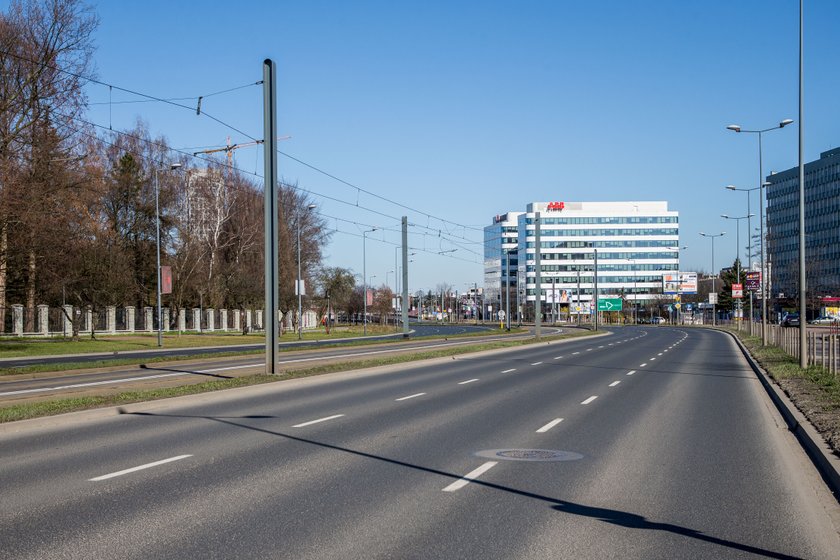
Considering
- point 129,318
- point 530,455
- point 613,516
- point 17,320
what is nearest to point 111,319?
point 129,318

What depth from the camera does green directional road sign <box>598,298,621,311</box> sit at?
387ft

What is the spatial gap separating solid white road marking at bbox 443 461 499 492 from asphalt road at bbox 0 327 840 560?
0.12ft

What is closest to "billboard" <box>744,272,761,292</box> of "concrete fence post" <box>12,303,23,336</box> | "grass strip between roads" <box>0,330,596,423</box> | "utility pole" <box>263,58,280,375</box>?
"grass strip between roads" <box>0,330,596,423</box>

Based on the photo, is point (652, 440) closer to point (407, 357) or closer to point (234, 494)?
point (234, 494)

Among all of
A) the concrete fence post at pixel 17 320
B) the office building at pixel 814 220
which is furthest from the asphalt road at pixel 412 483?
the office building at pixel 814 220

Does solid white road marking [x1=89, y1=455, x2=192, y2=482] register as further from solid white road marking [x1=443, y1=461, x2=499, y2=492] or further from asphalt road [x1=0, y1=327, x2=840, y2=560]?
solid white road marking [x1=443, y1=461, x2=499, y2=492]

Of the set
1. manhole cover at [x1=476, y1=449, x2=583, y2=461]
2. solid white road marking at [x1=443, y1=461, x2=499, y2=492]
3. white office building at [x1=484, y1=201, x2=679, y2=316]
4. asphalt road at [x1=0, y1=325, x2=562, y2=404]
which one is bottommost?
asphalt road at [x1=0, y1=325, x2=562, y2=404]

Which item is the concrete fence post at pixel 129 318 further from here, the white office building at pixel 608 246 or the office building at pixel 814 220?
the white office building at pixel 608 246

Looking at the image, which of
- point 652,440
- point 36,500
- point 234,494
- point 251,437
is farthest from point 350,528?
point 652,440

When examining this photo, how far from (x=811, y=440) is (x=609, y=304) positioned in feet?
356

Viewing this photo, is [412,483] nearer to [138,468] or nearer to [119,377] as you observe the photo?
[138,468]

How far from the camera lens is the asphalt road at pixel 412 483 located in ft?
22.2

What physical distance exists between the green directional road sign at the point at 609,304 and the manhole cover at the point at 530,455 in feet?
354

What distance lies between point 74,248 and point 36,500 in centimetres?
3645
